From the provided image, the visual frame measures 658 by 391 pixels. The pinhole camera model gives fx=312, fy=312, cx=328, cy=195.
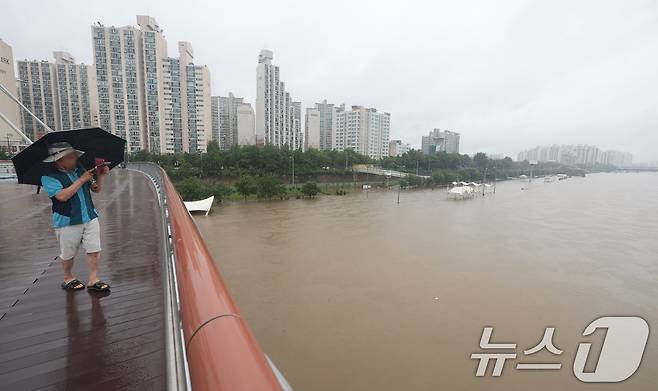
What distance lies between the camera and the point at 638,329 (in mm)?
6594

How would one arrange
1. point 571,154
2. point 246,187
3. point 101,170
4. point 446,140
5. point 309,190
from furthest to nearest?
point 571,154 → point 446,140 → point 309,190 → point 246,187 → point 101,170

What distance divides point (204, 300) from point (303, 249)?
1120 centimetres

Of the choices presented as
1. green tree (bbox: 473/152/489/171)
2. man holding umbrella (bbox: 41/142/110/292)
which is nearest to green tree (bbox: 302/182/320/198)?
man holding umbrella (bbox: 41/142/110/292)

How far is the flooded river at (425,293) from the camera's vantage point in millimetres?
5164

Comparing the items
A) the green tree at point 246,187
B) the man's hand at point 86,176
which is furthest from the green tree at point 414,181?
the man's hand at point 86,176

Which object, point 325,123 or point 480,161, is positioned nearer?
point 480,161

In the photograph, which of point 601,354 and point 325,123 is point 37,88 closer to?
point 325,123

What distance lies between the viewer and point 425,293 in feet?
26.1

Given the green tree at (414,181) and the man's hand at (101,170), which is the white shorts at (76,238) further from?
the green tree at (414,181)

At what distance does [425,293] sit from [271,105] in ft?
134

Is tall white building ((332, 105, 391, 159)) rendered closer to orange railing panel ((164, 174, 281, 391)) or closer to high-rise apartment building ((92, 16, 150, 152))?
high-rise apartment building ((92, 16, 150, 152))

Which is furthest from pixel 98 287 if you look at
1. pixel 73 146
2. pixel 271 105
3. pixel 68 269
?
pixel 271 105

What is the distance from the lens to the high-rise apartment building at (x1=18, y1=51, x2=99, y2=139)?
34.2 meters

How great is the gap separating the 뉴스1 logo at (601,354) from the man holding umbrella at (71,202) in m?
5.56
